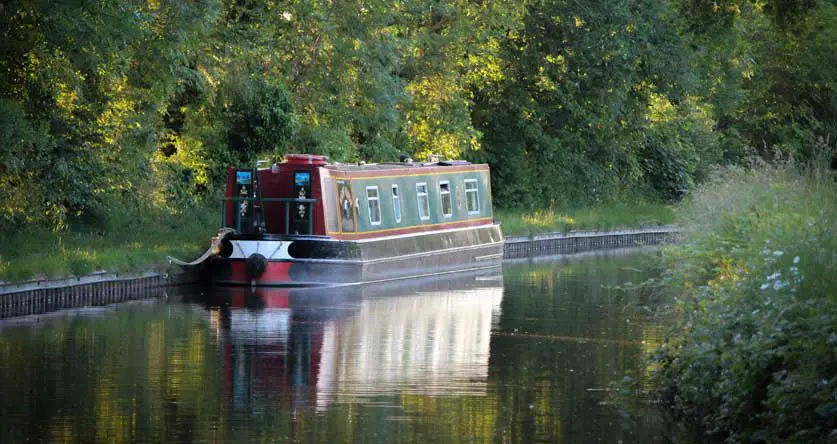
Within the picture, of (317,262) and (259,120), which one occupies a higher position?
(259,120)

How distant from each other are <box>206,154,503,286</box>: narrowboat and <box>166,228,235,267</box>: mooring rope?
0.13ft

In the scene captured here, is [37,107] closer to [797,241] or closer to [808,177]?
[808,177]

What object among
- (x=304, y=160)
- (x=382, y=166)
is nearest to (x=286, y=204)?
(x=304, y=160)

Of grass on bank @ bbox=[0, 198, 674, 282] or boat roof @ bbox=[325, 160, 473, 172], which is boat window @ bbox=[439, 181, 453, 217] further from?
grass on bank @ bbox=[0, 198, 674, 282]

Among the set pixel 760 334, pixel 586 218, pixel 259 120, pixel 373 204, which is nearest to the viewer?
pixel 760 334

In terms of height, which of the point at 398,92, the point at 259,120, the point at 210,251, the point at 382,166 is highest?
the point at 398,92

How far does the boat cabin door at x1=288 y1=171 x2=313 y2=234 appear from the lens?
A: 80.7 ft

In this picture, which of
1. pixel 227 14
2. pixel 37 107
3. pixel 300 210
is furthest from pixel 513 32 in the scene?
pixel 37 107

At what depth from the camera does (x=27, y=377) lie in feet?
45.5

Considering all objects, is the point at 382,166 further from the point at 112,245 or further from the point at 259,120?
the point at 112,245

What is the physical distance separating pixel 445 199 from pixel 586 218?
34.7ft

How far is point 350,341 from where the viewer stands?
1741cm

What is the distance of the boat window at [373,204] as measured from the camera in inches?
1037

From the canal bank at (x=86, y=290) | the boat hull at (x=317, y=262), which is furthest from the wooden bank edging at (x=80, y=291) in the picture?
the boat hull at (x=317, y=262)
